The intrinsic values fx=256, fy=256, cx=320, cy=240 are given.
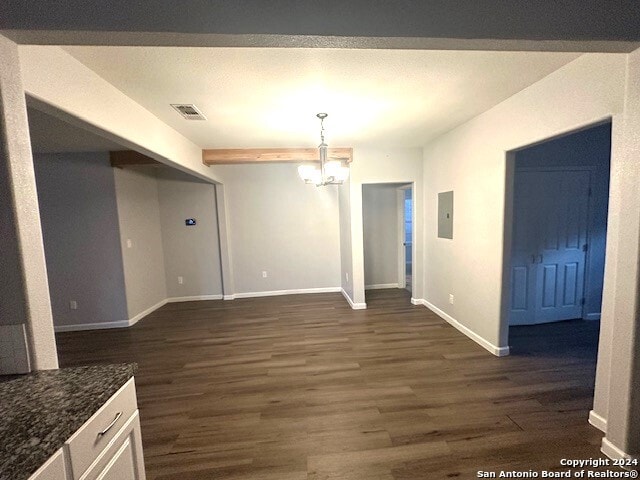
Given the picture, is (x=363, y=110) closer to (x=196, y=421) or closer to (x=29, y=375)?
(x=29, y=375)

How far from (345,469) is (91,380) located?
1.44 meters

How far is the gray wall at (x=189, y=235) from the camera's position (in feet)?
15.7

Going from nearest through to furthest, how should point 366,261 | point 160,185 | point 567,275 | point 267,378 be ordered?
point 267,378, point 567,275, point 160,185, point 366,261

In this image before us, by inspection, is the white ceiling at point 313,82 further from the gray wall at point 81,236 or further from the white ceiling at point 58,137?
the gray wall at point 81,236

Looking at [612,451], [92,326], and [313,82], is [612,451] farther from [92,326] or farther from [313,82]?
[92,326]

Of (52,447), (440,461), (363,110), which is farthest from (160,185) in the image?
(440,461)

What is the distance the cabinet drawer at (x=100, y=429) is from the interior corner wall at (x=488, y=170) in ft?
10.0

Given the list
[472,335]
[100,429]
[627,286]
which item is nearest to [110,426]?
[100,429]

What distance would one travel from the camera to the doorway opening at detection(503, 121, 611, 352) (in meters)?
3.19

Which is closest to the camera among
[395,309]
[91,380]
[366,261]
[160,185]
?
[91,380]

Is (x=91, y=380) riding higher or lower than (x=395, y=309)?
higher

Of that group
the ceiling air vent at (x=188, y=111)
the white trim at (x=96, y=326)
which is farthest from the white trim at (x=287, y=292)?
the ceiling air vent at (x=188, y=111)

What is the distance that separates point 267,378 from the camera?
2451 millimetres

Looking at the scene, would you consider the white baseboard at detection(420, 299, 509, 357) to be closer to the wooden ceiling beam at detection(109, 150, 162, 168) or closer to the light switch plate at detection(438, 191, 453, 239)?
the light switch plate at detection(438, 191, 453, 239)
